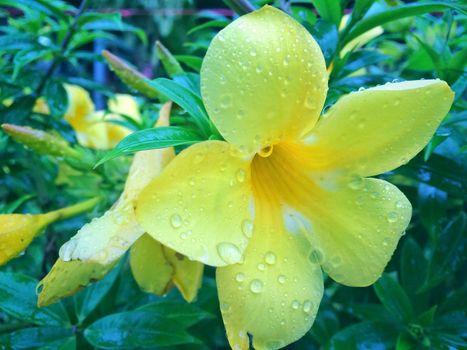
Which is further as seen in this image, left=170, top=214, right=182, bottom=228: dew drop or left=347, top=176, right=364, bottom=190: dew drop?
left=347, top=176, right=364, bottom=190: dew drop

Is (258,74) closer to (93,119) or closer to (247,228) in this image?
(247,228)

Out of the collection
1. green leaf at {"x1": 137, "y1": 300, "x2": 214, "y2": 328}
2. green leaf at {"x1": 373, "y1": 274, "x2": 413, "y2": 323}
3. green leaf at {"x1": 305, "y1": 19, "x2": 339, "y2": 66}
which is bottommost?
green leaf at {"x1": 137, "y1": 300, "x2": 214, "y2": 328}

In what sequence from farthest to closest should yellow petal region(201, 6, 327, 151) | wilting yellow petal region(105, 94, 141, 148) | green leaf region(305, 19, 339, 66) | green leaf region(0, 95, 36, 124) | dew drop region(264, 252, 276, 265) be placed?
1. wilting yellow petal region(105, 94, 141, 148)
2. green leaf region(0, 95, 36, 124)
3. green leaf region(305, 19, 339, 66)
4. dew drop region(264, 252, 276, 265)
5. yellow petal region(201, 6, 327, 151)

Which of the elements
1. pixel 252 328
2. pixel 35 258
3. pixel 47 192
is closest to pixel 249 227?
pixel 252 328

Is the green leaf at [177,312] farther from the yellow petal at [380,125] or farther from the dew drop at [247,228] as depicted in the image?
the yellow petal at [380,125]

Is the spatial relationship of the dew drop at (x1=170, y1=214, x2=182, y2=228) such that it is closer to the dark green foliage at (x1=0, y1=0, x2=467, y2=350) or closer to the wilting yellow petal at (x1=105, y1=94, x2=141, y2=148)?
the dark green foliage at (x1=0, y1=0, x2=467, y2=350)

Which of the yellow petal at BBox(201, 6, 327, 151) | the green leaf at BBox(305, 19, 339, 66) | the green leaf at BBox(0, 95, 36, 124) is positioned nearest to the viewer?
the yellow petal at BBox(201, 6, 327, 151)

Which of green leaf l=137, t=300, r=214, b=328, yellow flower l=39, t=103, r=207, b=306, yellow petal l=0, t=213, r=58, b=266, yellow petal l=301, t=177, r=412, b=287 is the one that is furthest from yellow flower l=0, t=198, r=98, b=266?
yellow petal l=301, t=177, r=412, b=287

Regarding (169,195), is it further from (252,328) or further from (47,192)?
(47,192)
